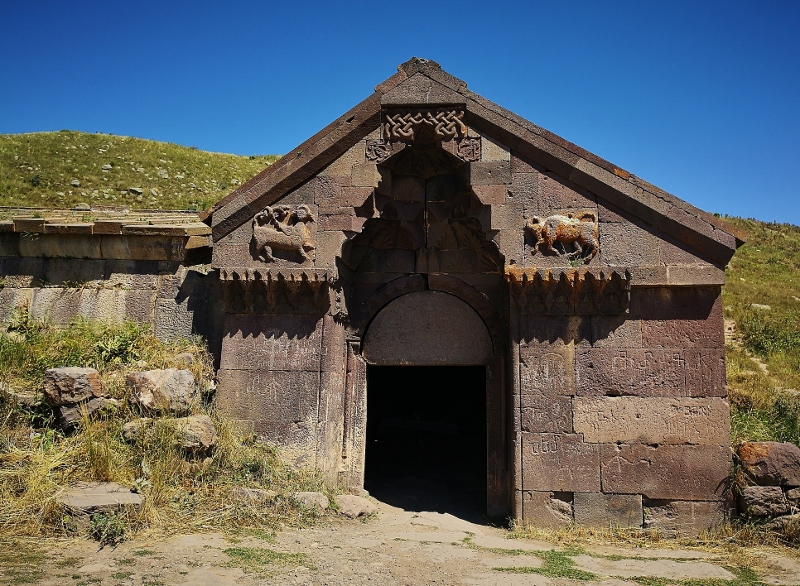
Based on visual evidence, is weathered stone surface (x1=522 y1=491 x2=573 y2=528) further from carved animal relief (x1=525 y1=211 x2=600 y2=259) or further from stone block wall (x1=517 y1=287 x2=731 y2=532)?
carved animal relief (x1=525 y1=211 x2=600 y2=259)

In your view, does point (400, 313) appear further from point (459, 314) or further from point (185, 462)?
point (185, 462)

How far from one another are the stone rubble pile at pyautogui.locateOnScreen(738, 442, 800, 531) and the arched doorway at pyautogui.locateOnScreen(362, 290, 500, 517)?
294 cm

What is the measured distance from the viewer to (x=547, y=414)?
7047mm

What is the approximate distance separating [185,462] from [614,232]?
5.16m

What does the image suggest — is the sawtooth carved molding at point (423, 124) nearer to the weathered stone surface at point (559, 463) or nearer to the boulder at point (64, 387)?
the weathered stone surface at point (559, 463)

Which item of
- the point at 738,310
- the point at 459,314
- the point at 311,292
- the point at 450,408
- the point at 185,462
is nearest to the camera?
the point at 185,462

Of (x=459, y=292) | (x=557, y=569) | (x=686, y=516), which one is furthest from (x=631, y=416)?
(x=459, y=292)

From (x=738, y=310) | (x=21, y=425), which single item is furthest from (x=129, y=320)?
(x=738, y=310)

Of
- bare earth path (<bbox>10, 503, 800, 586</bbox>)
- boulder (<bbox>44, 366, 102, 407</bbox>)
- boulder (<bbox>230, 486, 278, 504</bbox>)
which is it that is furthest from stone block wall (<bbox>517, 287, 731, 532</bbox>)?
boulder (<bbox>44, 366, 102, 407</bbox>)

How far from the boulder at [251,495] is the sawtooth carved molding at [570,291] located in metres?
3.37

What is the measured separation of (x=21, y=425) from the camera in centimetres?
644

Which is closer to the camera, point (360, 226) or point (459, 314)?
point (360, 226)

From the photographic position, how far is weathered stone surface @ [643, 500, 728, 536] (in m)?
6.65

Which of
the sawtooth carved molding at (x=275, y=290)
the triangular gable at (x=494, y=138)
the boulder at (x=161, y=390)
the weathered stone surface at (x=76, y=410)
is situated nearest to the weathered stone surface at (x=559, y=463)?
the triangular gable at (x=494, y=138)
